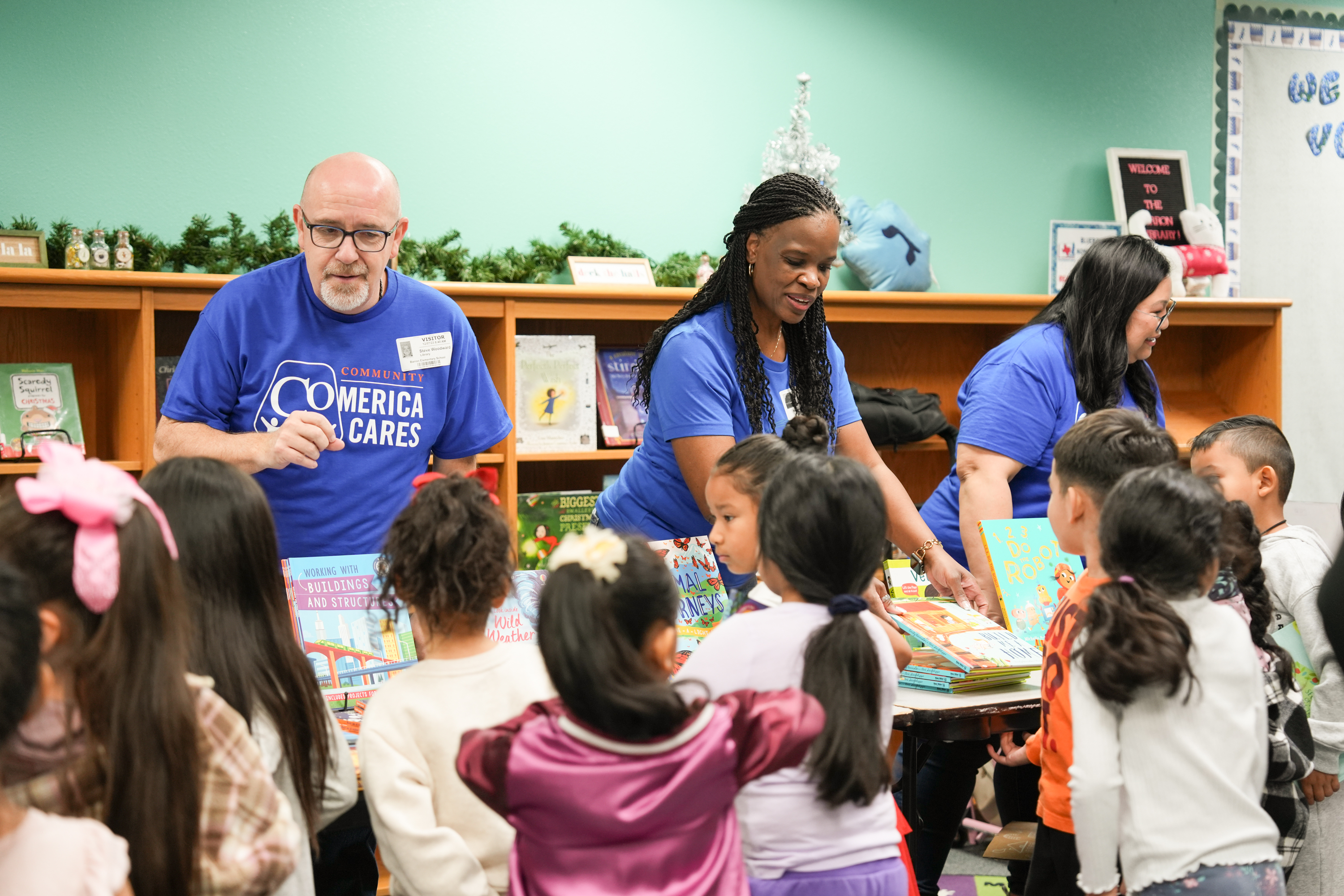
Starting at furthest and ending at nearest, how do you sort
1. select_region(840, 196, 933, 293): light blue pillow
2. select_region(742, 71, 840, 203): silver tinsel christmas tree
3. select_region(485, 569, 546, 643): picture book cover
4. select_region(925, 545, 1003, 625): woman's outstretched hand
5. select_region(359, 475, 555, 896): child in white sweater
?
select_region(840, 196, 933, 293): light blue pillow, select_region(742, 71, 840, 203): silver tinsel christmas tree, select_region(925, 545, 1003, 625): woman's outstretched hand, select_region(485, 569, 546, 643): picture book cover, select_region(359, 475, 555, 896): child in white sweater

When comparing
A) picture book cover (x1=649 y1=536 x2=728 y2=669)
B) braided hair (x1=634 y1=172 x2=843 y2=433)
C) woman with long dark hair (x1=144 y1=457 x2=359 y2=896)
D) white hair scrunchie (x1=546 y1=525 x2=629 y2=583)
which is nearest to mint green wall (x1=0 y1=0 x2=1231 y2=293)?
braided hair (x1=634 y1=172 x2=843 y2=433)

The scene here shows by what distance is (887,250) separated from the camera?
14.1ft

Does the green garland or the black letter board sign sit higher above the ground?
the black letter board sign

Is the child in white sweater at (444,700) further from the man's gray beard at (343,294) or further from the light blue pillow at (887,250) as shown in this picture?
the light blue pillow at (887,250)

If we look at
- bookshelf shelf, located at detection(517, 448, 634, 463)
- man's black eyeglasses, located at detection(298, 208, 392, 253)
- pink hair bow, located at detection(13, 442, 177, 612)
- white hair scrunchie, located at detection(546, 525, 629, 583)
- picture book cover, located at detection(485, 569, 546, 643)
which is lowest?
picture book cover, located at detection(485, 569, 546, 643)

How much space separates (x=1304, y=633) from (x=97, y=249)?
3.26 metres

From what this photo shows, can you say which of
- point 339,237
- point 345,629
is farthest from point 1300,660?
point 339,237

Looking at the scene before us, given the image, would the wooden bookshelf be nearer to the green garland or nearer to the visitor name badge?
the green garland

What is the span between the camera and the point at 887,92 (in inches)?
180

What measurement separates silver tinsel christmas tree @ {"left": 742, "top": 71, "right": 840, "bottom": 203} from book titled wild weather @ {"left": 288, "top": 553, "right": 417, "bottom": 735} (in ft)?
8.26

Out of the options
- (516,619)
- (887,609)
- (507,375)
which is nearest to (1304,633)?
(887,609)

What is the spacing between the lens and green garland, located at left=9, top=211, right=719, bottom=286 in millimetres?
3445

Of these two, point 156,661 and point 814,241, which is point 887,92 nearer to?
point 814,241

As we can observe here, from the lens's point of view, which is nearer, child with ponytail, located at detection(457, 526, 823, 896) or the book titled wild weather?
child with ponytail, located at detection(457, 526, 823, 896)
